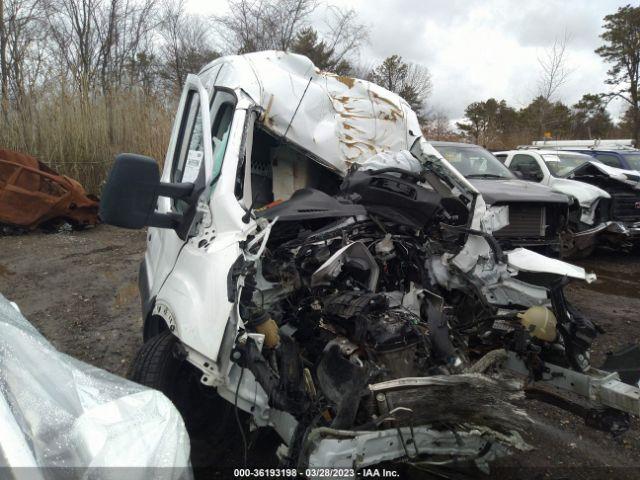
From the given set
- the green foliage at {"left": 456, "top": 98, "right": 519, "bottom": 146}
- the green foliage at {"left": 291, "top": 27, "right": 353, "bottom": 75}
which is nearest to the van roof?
the green foliage at {"left": 291, "top": 27, "right": 353, "bottom": 75}

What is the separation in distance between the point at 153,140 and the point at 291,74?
868 cm

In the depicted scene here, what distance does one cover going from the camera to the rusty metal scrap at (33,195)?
347 inches

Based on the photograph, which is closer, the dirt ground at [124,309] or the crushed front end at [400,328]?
the crushed front end at [400,328]

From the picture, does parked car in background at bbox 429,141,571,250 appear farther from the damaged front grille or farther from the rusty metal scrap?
the rusty metal scrap

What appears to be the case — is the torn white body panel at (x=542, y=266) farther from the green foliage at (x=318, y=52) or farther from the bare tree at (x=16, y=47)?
the green foliage at (x=318, y=52)

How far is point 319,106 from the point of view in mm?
3336

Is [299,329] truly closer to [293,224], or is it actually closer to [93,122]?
[293,224]

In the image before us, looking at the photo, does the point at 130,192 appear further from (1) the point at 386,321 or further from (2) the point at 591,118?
(2) the point at 591,118

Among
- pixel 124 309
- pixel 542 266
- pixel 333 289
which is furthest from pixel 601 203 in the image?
pixel 124 309

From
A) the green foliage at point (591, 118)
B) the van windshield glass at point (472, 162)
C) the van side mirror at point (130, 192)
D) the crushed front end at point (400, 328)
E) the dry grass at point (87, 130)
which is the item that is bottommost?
the crushed front end at point (400, 328)

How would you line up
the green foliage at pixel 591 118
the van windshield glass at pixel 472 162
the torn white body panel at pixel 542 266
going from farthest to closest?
the green foliage at pixel 591 118 < the van windshield glass at pixel 472 162 < the torn white body panel at pixel 542 266

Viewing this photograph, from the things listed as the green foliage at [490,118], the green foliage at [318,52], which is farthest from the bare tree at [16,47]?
the green foliage at [490,118]

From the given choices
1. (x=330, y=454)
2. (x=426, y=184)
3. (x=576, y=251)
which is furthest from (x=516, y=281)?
(x=576, y=251)

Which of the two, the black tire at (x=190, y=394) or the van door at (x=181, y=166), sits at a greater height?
the van door at (x=181, y=166)
